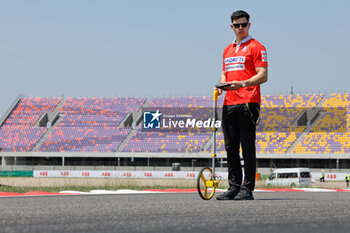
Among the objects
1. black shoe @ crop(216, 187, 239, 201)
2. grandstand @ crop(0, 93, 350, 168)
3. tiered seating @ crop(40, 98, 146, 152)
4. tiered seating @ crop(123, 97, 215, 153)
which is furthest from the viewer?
tiered seating @ crop(40, 98, 146, 152)

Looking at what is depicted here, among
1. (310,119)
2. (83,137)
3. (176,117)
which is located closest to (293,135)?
(310,119)


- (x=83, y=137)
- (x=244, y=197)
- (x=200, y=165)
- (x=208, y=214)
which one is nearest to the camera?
(x=208, y=214)

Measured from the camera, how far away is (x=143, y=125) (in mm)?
55938

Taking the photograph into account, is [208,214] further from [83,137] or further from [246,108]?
[83,137]

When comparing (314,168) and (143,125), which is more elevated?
(143,125)

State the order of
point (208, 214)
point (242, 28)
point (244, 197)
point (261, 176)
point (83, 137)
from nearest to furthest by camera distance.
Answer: point (208, 214), point (244, 197), point (242, 28), point (261, 176), point (83, 137)

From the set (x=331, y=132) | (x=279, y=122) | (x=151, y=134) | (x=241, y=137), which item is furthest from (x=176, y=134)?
(x=241, y=137)

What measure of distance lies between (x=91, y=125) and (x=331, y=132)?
76.4 feet

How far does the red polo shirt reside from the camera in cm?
721

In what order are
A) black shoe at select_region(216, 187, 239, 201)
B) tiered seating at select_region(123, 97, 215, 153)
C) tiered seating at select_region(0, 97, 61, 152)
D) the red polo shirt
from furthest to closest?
tiered seating at select_region(0, 97, 61, 152), tiered seating at select_region(123, 97, 215, 153), the red polo shirt, black shoe at select_region(216, 187, 239, 201)

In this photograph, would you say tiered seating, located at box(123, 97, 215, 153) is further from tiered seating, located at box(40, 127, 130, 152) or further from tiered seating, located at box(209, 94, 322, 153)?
tiered seating, located at box(209, 94, 322, 153)

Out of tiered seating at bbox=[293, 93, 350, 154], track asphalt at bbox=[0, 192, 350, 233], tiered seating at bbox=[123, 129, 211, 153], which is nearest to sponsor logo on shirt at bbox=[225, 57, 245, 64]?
track asphalt at bbox=[0, 192, 350, 233]

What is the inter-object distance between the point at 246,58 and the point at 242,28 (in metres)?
0.39

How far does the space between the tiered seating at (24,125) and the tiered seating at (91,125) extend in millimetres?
1530
